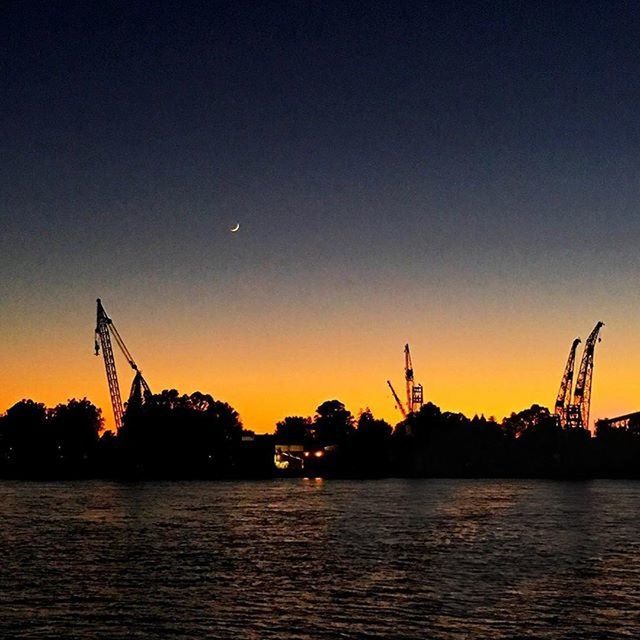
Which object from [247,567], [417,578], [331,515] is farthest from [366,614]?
[331,515]

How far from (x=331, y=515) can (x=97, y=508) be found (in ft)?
102

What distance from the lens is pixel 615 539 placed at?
247ft

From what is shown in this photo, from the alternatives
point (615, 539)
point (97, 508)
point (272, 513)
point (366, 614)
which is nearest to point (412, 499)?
point (272, 513)

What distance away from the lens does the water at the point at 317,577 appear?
37625 millimetres

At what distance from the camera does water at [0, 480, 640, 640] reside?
123 ft

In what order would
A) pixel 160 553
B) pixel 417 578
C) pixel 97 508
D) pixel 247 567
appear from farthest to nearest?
pixel 97 508 → pixel 160 553 → pixel 247 567 → pixel 417 578

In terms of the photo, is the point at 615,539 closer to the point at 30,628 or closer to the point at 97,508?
the point at 30,628

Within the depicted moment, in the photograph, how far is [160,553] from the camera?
63719mm

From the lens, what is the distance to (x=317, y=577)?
52.0 metres

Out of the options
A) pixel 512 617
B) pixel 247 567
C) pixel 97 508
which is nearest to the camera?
pixel 512 617

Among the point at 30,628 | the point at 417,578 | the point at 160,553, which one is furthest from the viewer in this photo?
the point at 160,553

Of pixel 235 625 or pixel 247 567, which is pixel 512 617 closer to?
pixel 235 625

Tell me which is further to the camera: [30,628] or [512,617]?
[512,617]

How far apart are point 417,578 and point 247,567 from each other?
11.0 m
